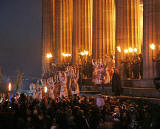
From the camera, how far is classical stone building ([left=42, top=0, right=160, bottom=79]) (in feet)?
88.7

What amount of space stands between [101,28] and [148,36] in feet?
33.0

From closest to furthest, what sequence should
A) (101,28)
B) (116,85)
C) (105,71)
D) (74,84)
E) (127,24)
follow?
1. (116,85)
2. (105,71)
3. (74,84)
4. (127,24)
5. (101,28)

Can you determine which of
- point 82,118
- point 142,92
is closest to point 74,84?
point 142,92

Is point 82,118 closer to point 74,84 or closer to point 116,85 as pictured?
point 116,85

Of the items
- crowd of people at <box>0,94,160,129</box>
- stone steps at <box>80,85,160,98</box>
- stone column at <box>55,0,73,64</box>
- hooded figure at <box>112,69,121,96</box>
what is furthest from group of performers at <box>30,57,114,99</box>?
stone column at <box>55,0,73,64</box>

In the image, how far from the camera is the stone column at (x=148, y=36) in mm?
26797

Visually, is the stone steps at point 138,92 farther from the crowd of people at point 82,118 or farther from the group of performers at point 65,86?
the crowd of people at point 82,118

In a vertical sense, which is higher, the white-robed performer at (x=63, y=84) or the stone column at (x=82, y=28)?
the stone column at (x=82, y=28)

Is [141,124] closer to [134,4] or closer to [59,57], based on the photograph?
[134,4]

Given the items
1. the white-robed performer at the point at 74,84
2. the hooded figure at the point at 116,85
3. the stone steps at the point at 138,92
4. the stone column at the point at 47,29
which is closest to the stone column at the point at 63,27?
the stone column at the point at 47,29

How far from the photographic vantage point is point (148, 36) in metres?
27.0

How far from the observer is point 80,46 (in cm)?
4084

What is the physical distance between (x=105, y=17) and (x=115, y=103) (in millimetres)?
17984

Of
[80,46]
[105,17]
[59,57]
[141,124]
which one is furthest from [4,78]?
[141,124]
